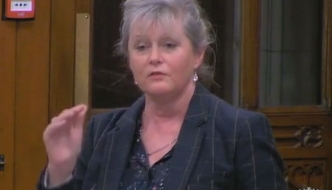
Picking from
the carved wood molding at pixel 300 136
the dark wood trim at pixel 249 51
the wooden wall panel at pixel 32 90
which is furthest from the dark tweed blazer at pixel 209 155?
the carved wood molding at pixel 300 136

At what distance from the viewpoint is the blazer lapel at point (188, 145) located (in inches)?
80.8

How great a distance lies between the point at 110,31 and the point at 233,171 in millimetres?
1487

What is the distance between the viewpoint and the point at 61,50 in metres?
3.36

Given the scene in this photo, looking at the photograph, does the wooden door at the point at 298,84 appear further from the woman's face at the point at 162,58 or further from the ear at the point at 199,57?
the woman's face at the point at 162,58

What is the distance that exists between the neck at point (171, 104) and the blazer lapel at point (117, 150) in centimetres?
8

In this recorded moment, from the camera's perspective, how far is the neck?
2148mm

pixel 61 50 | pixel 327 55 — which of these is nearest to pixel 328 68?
pixel 327 55

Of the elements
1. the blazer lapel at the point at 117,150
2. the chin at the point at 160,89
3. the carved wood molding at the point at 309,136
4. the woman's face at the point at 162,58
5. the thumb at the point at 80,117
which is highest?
the woman's face at the point at 162,58

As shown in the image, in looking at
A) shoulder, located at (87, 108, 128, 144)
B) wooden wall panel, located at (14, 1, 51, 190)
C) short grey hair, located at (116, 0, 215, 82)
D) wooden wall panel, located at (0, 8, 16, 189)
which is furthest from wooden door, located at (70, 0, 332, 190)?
short grey hair, located at (116, 0, 215, 82)

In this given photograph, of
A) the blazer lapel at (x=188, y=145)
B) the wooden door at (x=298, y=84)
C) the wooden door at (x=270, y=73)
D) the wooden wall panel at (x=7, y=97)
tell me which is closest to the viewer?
the blazer lapel at (x=188, y=145)

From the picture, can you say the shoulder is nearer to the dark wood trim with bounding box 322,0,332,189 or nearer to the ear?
the ear

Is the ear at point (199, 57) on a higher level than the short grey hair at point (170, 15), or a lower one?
lower

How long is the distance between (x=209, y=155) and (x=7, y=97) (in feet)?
4.87

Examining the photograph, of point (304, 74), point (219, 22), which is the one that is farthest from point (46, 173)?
point (304, 74)
